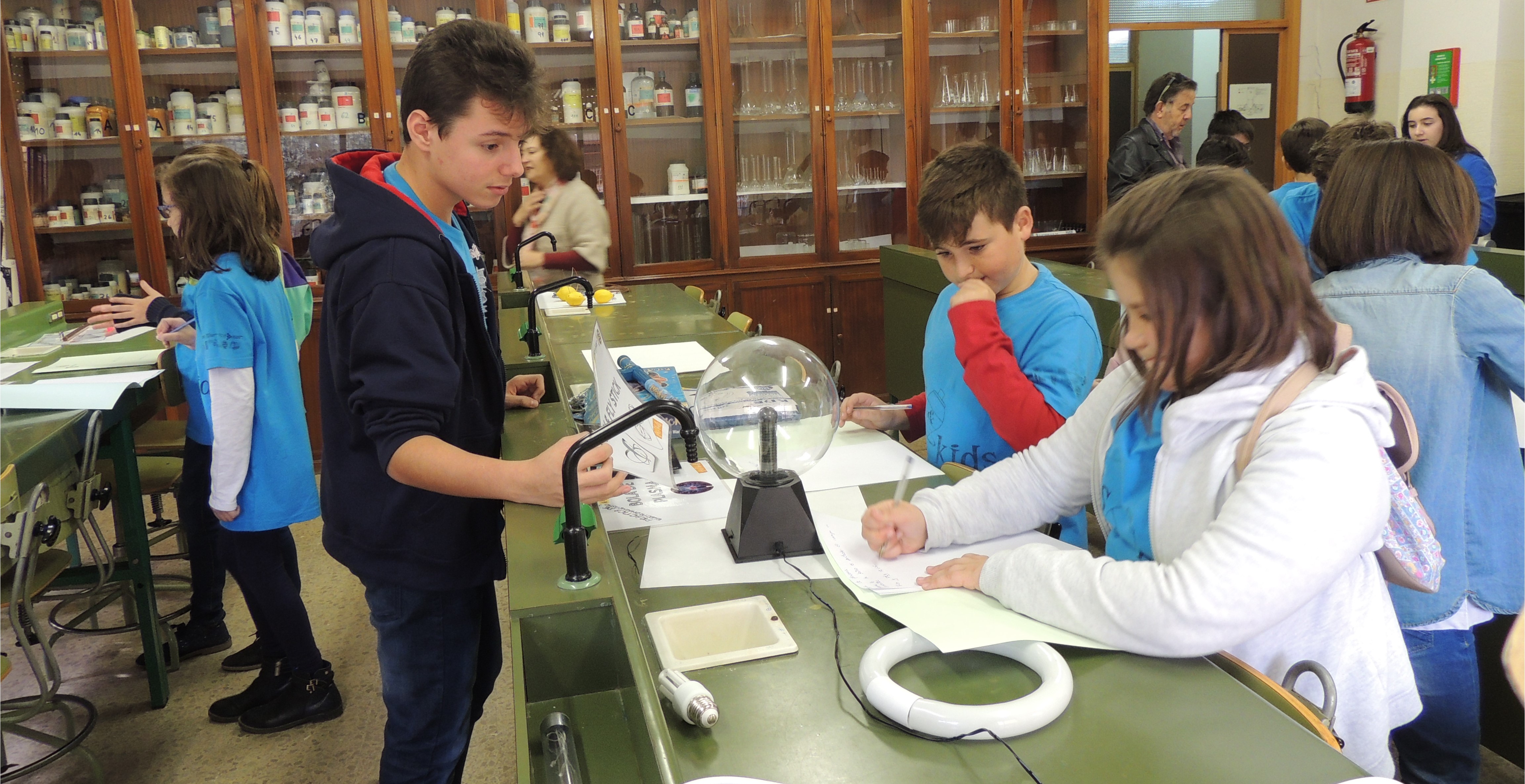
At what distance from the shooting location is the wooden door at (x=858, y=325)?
16.5 ft

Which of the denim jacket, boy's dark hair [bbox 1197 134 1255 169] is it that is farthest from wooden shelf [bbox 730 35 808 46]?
the denim jacket

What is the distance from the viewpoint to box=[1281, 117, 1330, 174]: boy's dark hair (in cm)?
344

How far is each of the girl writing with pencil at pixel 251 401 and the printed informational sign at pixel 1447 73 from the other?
16.5 feet

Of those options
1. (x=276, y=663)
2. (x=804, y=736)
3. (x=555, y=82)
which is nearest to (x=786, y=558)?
(x=804, y=736)

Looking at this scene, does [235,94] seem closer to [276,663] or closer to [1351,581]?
[276,663]

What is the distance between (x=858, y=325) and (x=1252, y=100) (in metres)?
2.45

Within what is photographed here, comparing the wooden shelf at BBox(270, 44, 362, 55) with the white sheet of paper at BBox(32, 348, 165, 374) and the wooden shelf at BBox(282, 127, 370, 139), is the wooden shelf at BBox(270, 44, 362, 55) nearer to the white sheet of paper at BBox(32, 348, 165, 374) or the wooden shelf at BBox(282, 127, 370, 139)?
the wooden shelf at BBox(282, 127, 370, 139)

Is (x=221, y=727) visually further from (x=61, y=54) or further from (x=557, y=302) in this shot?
(x=61, y=54)

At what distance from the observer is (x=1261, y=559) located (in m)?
0.86

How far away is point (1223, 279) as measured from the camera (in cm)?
95

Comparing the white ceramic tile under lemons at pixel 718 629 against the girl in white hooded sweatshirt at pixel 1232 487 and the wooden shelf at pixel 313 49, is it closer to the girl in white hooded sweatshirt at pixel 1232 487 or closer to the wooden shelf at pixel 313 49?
the girl in white hooded sweatshirt at pixel 1232 487

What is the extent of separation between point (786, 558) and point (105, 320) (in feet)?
10.3

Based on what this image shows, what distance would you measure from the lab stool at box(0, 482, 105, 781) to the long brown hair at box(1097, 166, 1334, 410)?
2097 mm

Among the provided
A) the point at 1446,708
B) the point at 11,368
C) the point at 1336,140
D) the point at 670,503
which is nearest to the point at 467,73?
the point at 670,503
